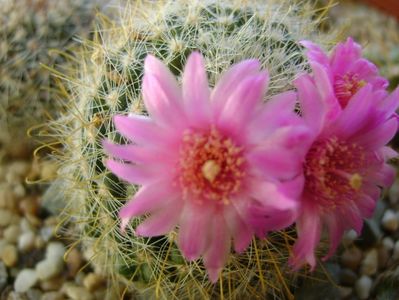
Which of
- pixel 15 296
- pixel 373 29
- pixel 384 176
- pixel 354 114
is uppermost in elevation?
pixel 354 114

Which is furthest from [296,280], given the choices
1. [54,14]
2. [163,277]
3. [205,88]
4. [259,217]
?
[54,14]

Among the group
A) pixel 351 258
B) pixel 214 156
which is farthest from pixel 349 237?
pixel 214 156

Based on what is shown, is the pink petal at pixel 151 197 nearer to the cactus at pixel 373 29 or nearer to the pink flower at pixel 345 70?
the pink flower at pixel 345 70

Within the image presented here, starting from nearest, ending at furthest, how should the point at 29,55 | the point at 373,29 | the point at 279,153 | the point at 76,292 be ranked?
the point at 279,153 → the point at 76,292 → the point at 29,55 → the point at 373,29

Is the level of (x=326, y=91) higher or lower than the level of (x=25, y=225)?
higher

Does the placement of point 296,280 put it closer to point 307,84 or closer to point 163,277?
point 163,277

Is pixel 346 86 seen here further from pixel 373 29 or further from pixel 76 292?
pixel 373 29
